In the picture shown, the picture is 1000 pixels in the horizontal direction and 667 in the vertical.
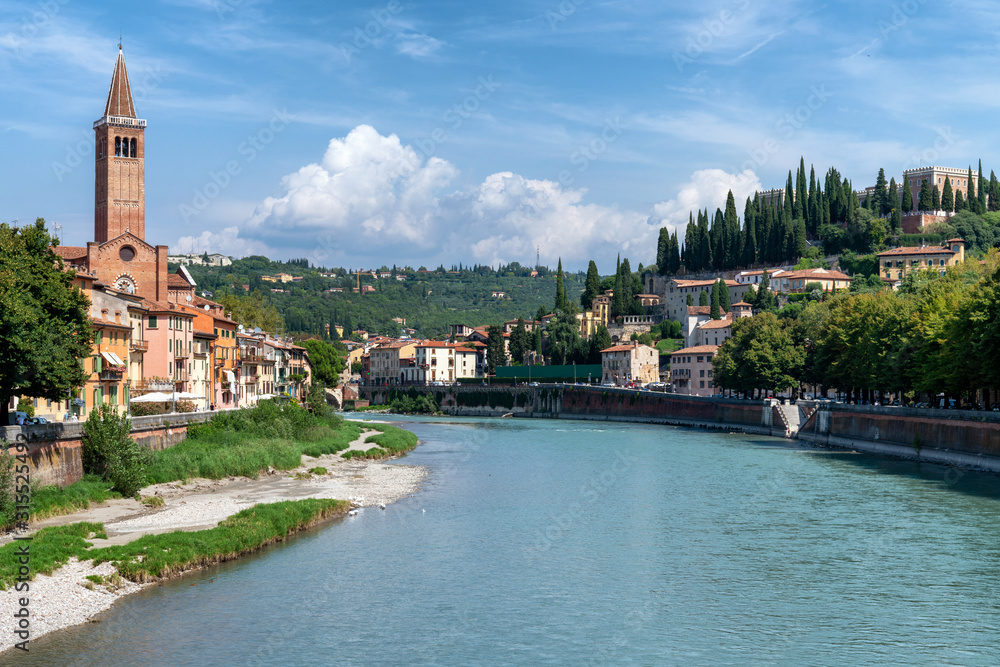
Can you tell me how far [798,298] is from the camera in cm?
14038

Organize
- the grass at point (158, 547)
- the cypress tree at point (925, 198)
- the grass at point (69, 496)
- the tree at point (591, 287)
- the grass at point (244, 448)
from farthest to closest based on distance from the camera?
the tree at point (591, 287), the cypress tree at point (925, 198), the grass at point (244, 448), the grass at point (69, 496), the grass at point (158, 547)

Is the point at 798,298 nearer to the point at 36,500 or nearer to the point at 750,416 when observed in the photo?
the point at 750,416

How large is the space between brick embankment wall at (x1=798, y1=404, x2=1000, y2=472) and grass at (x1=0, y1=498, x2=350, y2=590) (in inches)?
1325

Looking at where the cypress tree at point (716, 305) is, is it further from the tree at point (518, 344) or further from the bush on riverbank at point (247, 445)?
the bush on riverbank at point (247, 445)

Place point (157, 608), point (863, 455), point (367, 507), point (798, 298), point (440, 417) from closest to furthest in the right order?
point (157, 608) < point (367, 507) < point (863, 455) < point (440, 417) < point (798, 298)

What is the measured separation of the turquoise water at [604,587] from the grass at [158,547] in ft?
1.96

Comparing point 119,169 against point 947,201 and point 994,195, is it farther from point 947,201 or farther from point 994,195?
point 994,195

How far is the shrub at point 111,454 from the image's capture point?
3494 cm

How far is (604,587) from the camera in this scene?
25766mm

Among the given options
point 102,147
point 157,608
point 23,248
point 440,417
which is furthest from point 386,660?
point 440,417

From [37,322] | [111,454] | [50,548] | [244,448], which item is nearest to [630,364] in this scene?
[244,448]

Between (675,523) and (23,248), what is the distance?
78.6ft

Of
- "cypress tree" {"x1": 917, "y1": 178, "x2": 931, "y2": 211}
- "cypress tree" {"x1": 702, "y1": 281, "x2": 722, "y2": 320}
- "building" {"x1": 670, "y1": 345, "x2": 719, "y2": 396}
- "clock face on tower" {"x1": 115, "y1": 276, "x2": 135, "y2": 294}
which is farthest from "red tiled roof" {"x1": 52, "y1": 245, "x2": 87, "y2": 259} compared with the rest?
"cypress tree" {"x1": 917, "y1": 178, "x2": 931, "y2": 211}

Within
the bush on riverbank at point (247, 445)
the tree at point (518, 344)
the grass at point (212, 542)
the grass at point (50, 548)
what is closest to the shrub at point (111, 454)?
the bush on riverbank at point (247, 445)
